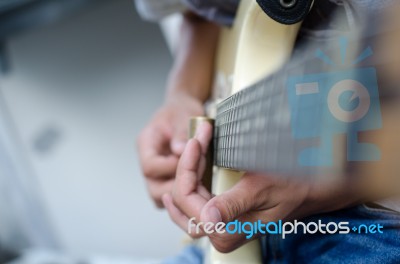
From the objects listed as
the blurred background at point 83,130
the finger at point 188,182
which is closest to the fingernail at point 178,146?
the finger at point 188,182

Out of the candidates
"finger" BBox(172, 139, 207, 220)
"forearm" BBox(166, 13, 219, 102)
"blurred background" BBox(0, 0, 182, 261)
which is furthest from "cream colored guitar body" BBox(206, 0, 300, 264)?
"blurred background" BBox(0, 0, 182, 261)

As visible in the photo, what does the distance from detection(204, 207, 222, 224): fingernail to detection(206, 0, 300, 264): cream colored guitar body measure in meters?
0.06

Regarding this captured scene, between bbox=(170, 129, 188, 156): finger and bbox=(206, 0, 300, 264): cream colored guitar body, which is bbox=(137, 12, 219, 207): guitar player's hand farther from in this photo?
bbox=(206, 0, 300, 264): cream colored guitar body

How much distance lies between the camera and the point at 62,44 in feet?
3.74

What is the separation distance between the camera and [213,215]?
0.28 m

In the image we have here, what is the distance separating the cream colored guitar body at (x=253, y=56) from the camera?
35 centimetres

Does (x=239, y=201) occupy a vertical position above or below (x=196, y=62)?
below

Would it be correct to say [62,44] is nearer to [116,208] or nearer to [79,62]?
[79,62]

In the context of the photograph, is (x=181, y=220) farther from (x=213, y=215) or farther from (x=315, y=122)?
(x=315, y=122)

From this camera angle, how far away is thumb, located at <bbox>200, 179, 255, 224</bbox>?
0.93ft

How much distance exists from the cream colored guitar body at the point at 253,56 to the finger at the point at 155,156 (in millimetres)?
108

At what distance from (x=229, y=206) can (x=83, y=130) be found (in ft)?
3.20

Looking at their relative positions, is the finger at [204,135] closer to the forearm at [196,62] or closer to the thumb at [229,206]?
the thumb at [229,206]

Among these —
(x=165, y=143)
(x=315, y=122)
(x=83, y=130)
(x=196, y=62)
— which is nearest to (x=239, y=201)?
(x=315, y=122)
